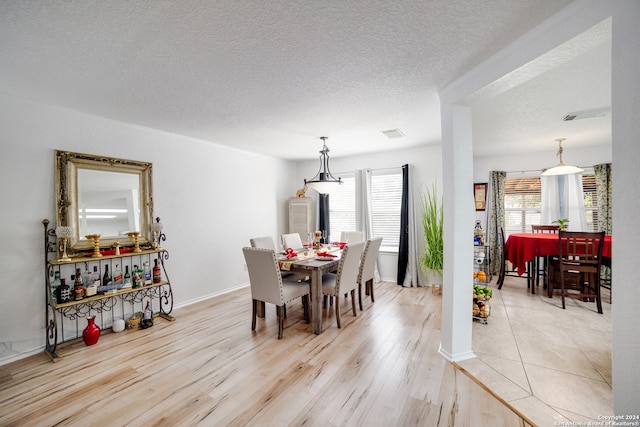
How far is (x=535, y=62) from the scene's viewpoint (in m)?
1.65

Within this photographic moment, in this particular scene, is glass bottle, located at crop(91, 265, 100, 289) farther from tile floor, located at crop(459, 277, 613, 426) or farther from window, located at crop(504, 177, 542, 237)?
window, located at crop(504, 177, 542, 237)

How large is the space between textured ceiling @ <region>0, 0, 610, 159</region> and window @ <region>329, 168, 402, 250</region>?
2004mm

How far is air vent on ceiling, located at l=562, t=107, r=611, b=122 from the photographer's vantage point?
2.91 metres

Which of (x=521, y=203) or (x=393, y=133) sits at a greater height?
(x=393, y=133)

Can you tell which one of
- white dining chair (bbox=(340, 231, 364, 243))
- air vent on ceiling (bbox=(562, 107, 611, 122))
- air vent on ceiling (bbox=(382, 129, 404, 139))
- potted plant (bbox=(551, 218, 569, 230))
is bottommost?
white dining chair (bbox=(340, 231, 364, 243))

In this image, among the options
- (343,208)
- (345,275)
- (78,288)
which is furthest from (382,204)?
(78,288)

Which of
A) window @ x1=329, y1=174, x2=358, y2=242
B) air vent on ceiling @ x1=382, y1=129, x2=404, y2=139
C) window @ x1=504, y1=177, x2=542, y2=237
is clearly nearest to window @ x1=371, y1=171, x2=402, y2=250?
window @ x1=329, y1=174, x2=358, y2=242

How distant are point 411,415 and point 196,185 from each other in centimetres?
381

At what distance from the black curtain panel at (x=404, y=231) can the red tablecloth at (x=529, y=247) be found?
161 centimetres

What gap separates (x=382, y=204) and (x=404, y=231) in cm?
70

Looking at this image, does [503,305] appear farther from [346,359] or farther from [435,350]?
[346,359]

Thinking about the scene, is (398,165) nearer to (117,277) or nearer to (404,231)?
(404,231)

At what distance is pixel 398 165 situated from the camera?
16.4 ft

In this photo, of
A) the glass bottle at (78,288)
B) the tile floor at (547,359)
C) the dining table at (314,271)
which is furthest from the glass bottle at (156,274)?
the tile floor at (547,359)
